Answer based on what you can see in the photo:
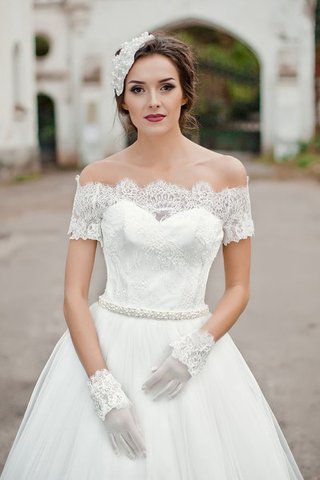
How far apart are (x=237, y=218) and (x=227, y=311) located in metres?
0.28

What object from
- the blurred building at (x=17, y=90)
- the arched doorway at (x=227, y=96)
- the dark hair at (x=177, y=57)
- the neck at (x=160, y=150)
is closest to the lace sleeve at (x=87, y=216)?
the neck at (x=160, y=150)

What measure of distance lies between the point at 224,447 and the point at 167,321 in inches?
15.6

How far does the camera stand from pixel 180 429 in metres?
2.30

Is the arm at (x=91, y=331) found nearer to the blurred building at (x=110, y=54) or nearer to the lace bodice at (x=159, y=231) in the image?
the lace bodice at (x=159, y=231)

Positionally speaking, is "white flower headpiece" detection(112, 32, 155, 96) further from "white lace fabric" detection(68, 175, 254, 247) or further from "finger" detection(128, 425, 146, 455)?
"finger" detection(128, 425, 146, 455)

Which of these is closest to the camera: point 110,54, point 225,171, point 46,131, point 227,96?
point 225,171

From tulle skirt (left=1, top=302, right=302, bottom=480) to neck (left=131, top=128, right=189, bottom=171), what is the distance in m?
0.46

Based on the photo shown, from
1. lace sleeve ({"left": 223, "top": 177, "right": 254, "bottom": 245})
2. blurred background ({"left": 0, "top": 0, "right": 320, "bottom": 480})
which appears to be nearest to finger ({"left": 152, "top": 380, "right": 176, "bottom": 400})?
lace sleeve ({"left": 223, "top": 177, "right": 254, "bottom": 245})

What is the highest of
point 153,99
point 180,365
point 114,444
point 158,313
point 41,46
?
point 41,46

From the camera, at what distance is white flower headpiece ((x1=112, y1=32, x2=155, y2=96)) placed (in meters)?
2.31

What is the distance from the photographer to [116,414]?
2184mm

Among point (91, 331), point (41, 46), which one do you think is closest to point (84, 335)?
point (91, 331)

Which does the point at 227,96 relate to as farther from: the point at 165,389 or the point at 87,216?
the point at 165,389

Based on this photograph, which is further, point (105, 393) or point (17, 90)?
point (17, 90)
